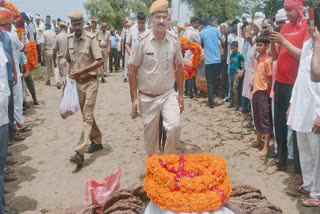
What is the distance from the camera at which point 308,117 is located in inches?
136

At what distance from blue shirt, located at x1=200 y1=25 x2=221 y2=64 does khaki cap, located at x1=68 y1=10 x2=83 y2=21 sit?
4190 mm

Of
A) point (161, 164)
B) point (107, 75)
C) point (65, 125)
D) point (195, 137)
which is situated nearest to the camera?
point (161, 164)

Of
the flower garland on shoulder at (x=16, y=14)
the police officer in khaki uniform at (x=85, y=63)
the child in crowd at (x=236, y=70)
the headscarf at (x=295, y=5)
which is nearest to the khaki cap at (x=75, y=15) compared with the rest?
the police officer in khaki uniform at (x=85, y=63)

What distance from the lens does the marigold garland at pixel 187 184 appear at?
235 cm

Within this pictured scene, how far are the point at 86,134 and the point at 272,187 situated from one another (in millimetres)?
2748

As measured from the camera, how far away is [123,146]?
5816mm

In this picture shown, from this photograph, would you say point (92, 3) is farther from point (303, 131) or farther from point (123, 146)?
point (303, 131)

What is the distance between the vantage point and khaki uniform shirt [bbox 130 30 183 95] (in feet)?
12.7

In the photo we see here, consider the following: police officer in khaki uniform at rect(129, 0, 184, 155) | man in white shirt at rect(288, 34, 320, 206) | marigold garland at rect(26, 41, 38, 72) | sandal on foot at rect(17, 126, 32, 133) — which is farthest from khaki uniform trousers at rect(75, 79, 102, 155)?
marigold garland at rect(26, 41, 38, 72)

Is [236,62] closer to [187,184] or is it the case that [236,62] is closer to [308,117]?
[308,117]

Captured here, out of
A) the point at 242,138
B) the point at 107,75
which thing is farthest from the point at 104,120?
the point at 107,75

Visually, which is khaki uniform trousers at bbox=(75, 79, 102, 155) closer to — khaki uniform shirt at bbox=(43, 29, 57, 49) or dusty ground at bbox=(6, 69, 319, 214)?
dusty ground at bbox=(6, 69, 319, 214)

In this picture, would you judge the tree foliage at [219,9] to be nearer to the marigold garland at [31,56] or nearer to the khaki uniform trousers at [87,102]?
the marigold garland at [31,56]

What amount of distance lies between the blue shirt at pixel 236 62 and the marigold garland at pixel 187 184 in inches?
204
